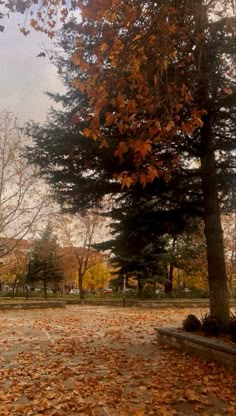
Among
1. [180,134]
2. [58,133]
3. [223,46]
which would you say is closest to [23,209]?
[58,133]

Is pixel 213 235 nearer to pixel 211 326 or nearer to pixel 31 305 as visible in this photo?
pixel 211 326

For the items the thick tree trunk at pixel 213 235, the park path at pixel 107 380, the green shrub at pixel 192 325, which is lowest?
the park path at pixel 107 380

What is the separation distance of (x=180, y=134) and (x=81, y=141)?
8.65ft

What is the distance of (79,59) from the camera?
19.5 ft

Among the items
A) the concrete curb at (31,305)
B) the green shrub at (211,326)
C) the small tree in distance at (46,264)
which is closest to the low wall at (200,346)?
the green shrub at (211,326)

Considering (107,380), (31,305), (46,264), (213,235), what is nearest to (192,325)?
(213,235)

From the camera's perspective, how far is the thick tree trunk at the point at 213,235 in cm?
905

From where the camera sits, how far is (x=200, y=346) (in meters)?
7.39

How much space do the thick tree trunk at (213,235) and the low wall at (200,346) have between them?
122 centimetres

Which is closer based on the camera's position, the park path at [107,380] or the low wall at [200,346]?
the park path at [107,380]

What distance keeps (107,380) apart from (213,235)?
4.71 meters

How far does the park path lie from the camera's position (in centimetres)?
479

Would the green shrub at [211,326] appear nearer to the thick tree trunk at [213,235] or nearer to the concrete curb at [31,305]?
the thick tree trunk at [213,235]

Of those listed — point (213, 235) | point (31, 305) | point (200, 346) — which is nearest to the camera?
point (200, 346)
